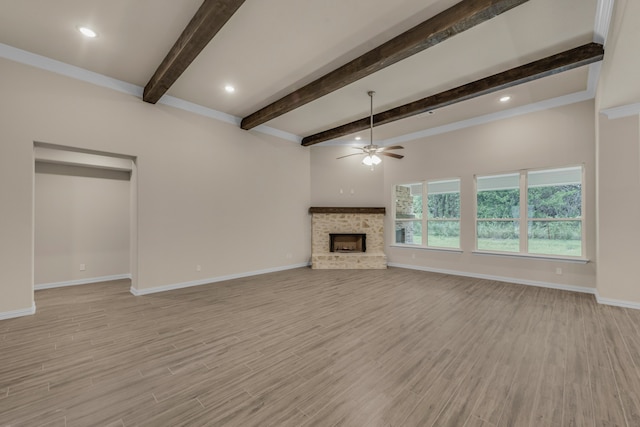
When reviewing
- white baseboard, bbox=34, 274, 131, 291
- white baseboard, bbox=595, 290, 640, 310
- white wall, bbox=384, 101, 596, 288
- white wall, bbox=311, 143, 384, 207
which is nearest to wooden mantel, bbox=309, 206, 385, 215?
white wall, bbox=311, 143, 384, 207

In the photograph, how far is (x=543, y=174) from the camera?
16.9 feet

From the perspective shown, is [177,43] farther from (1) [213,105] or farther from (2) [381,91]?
(2) [381,91]

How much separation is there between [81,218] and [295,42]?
18.0ft

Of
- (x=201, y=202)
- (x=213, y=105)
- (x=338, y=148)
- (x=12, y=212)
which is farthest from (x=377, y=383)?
(x=338, y=148)

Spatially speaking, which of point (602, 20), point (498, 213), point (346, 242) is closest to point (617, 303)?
point (498, 213)

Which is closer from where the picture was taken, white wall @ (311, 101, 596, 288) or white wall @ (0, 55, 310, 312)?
white wall @ (0, 55, 310, 312)

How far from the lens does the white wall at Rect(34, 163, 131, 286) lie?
5031 mm

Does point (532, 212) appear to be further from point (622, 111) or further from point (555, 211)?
point (622, 111)

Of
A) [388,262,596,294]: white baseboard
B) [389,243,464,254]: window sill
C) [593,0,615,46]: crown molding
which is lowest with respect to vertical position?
[388,262,596,294]: white baseboard

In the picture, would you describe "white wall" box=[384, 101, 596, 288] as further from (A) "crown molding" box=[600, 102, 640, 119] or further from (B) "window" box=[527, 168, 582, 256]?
(A) "crown molding" box=[600, 102, 640, 119]

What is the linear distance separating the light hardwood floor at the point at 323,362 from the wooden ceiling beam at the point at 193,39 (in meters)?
3.31

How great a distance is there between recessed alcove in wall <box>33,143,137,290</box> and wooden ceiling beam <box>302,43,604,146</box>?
4.95m

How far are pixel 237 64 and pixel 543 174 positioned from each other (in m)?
5.86

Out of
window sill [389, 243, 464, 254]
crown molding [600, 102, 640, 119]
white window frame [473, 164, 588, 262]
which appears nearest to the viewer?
crown molding [600, 102, 640, 119]
